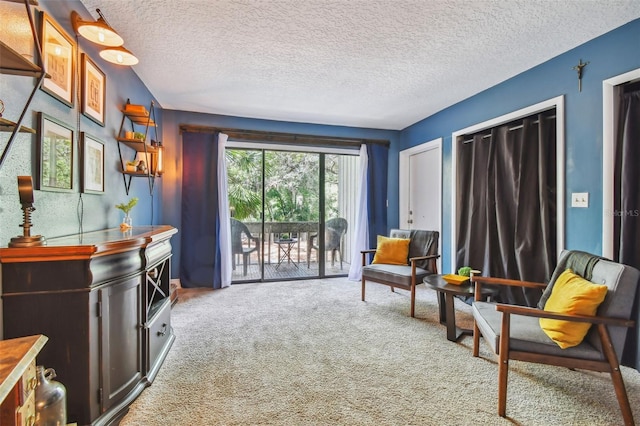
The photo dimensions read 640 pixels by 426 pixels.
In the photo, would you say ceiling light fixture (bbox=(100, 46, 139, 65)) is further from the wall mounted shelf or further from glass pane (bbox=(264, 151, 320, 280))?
glass pane (bbox=(264, 151, 320, 280))

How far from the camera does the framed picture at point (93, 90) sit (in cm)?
194

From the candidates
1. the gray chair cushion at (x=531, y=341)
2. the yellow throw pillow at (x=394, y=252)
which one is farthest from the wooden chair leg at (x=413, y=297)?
the gray chair cushion at (x=531, y=341)

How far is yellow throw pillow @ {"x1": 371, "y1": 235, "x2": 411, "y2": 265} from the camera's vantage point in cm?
365

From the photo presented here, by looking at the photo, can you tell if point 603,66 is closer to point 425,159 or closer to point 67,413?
point 425,159

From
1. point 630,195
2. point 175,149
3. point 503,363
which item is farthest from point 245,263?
point 630,195

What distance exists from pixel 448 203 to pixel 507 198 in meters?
0.84

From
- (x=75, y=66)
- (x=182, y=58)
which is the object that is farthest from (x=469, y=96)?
(x=75, y=66)

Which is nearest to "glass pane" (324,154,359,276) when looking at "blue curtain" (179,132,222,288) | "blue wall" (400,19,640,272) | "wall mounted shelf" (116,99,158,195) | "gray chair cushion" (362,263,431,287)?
"gray chair cushion" (362,263,431,287)

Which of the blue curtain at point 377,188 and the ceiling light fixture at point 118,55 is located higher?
the ceiling light fixture at point 118,55

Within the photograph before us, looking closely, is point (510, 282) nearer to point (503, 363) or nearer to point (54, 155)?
point (503, 363)

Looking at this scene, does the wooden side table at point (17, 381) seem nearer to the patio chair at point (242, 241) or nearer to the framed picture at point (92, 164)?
the framed picture at point (92, 164)

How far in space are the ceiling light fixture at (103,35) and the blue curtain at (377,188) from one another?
3509 millimetres

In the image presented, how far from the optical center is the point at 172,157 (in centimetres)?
399

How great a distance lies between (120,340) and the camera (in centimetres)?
161
